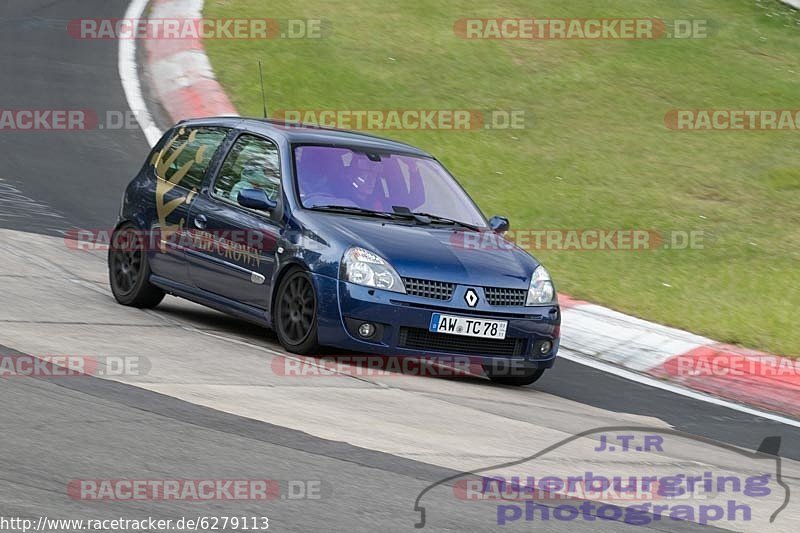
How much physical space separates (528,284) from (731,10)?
14.7 m

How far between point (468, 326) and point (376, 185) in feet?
4.75

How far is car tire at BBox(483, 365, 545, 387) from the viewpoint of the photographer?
380 inches

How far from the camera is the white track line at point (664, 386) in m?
9.79

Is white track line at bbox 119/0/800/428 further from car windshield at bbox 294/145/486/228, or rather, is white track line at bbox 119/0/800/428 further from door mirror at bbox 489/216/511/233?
door mirror at bbox 489/216/511/233

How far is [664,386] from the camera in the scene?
10438 millimetres

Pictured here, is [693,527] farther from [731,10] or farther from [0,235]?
[731,10]

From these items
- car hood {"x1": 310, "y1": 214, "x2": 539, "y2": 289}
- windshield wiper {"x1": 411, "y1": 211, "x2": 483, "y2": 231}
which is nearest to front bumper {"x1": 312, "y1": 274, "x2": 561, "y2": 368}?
car hood {"x1": 310, "y1": 214, "x2": 539, "y2": 289}

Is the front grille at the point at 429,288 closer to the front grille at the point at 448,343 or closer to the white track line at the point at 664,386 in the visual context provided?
the front grille at the point at 448,343

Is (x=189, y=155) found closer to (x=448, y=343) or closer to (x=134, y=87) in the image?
(x=448, y=343)

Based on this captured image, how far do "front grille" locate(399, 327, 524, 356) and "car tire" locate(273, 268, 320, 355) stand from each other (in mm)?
606

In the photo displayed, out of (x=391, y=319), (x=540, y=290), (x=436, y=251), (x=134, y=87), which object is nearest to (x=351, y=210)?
(x=436, y=251)

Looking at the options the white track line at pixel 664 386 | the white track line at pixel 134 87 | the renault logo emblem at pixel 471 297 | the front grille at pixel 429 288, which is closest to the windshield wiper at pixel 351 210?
the front grille at pixel 429 288

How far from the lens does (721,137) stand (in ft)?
59.5

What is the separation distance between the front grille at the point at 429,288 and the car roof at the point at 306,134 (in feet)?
5.26
